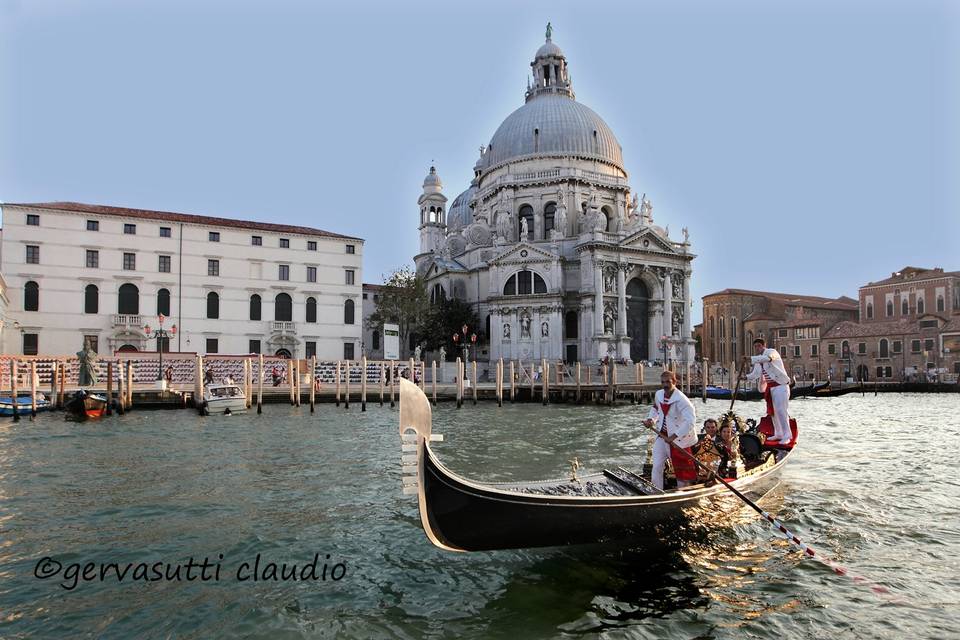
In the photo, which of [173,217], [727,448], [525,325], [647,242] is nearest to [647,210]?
[647,242]

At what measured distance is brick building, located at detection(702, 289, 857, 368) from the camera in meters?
57.7

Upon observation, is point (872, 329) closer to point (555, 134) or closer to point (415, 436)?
point (555, 134)

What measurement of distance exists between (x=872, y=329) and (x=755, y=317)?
10626 mm

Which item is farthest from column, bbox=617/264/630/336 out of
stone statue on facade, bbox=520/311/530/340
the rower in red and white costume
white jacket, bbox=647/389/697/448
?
white jacket, bbox=647/389/697/448

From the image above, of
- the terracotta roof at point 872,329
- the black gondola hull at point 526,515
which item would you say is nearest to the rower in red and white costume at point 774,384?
the black gondola hull at point 526,515

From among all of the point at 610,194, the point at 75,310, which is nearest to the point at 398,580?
the point at 75,310

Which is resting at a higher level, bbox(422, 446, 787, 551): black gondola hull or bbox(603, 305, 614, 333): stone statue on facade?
bbox(603, 305, 614, 333): stone statue on facade

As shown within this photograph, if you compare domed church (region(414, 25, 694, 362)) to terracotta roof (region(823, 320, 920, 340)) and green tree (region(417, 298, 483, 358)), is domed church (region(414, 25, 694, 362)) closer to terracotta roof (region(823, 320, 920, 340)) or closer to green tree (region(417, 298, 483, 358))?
green tree (region(417, 298, 483, 358))

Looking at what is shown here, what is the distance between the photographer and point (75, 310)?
29.3 meters

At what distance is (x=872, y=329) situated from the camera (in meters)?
50.2

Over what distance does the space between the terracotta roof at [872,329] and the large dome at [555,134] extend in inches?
929

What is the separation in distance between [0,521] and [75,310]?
26404mm

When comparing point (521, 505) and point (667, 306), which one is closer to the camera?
point (521, 505)

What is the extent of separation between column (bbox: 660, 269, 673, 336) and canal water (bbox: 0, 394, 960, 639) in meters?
30.8
